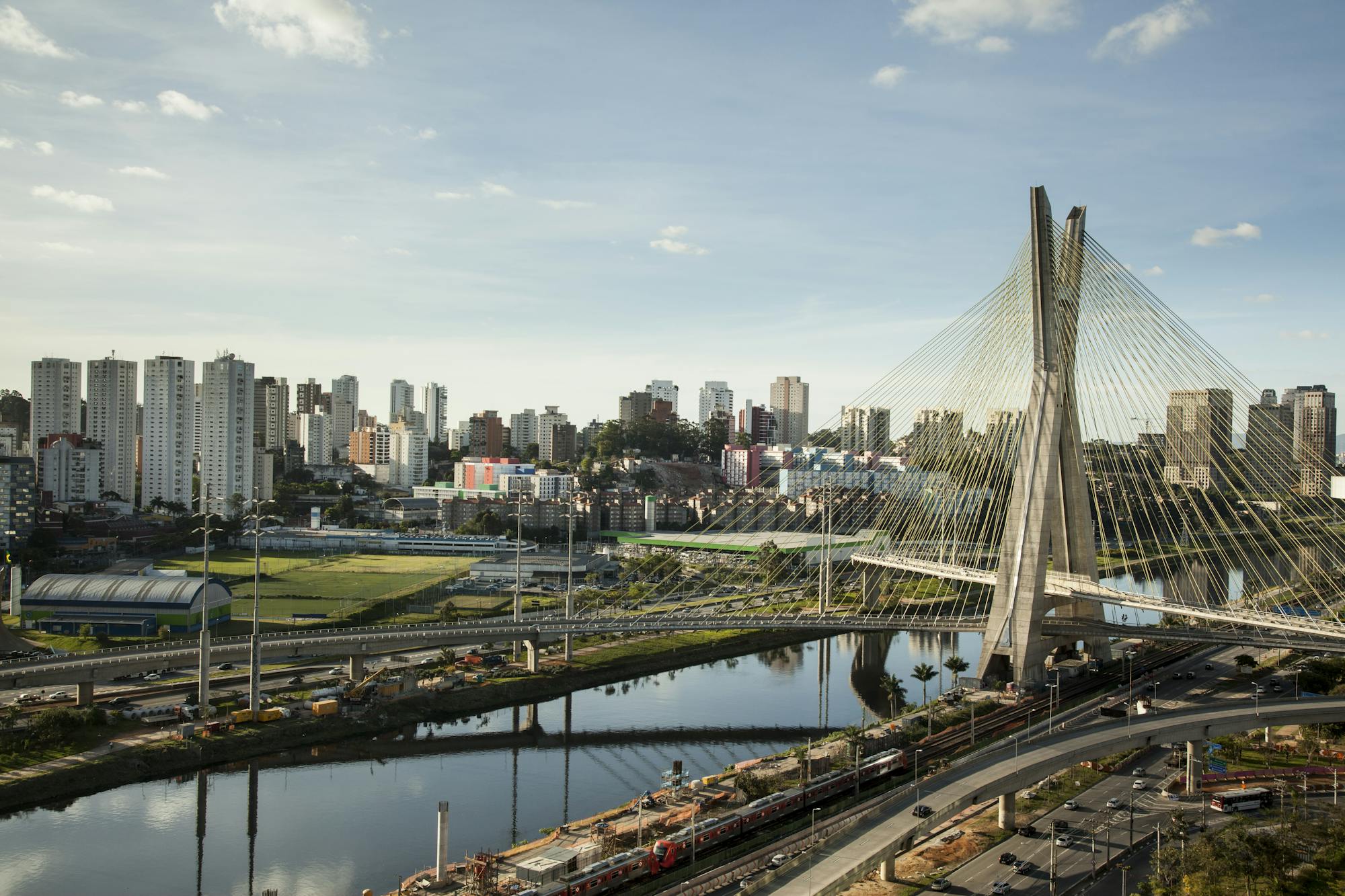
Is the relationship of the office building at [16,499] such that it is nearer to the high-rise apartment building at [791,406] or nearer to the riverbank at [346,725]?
the riverbank at [346,725]

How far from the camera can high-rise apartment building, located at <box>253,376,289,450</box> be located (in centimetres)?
5756

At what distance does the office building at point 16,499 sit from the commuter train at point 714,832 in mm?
24822

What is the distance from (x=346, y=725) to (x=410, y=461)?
38.9 meters

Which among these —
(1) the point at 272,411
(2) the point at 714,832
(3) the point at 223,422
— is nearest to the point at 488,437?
(1) the point at 272,411

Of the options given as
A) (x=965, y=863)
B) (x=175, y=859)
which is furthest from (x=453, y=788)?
(x=965, y=863)

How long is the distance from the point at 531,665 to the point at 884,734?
6.55 meters

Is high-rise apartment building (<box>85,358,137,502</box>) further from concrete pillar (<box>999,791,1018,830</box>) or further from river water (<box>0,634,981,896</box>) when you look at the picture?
concrete pillar (<box>999,791,1018,830</box>)

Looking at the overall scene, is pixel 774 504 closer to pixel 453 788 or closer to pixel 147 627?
pixel 147 627

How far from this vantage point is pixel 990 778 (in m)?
10.4

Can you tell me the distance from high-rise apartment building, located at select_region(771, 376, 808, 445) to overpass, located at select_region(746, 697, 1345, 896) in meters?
60.4

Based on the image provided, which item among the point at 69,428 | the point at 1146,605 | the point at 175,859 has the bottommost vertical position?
the point at 175,859

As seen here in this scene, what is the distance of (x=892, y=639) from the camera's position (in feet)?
77.8

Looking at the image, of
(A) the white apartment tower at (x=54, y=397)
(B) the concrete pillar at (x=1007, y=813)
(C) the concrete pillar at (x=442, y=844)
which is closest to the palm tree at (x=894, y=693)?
(B) the concrete pillar at (x=1007, y=813)

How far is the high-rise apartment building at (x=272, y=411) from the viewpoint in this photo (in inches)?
2266
